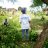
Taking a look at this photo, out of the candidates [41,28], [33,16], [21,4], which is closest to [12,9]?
[21,4]

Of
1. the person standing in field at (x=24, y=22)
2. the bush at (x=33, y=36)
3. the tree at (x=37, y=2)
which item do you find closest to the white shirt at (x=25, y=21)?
the person standing in field at (x=24, y=22)

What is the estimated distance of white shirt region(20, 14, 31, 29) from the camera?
3029 millimetres

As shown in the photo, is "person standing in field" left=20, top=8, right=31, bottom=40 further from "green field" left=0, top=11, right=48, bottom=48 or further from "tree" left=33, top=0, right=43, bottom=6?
"tree" left=33, top=0, right=43, bottom=6

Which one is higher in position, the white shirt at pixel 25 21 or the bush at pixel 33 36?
the white shirt at pixel 25 21

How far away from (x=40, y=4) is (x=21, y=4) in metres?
0.32

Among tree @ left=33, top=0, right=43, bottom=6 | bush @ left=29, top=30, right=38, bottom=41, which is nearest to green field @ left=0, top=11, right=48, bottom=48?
bush @ left=29, top=30, right=38, bottom=41

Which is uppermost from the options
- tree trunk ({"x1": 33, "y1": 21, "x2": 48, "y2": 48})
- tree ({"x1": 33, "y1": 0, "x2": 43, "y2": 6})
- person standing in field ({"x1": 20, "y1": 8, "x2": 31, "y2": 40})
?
tree ({"x1": 33, "y1": 0, "x2": 43, "y2": 6})

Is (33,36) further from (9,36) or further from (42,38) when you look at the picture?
(9,36)

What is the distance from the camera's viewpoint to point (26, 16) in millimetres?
3037

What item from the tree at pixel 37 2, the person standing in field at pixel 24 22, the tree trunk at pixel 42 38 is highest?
the tree at pixel 37 2

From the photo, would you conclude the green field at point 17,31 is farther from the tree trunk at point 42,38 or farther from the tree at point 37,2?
the tree at point 37,2

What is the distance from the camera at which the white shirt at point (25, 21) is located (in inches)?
119

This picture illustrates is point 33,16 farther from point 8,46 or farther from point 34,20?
point 8,46

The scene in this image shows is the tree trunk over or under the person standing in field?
under
